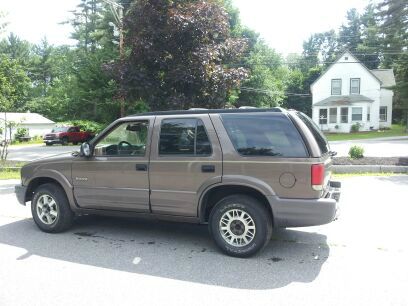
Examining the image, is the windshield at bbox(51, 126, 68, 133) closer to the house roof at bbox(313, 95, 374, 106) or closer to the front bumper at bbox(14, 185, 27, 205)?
the house roof at bbox(313, 95, 374, 106)

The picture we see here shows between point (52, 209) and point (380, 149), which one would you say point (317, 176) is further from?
point (380, 149)

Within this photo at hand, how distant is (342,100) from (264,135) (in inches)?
1446

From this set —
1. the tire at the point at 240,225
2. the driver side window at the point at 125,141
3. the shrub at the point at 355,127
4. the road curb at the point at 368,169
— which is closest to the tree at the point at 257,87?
the shrub at the point at 355,127

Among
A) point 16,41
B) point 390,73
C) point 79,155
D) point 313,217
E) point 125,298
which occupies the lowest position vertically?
point 125,298

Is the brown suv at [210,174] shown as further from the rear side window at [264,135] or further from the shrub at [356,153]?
the shrub at [356,153]

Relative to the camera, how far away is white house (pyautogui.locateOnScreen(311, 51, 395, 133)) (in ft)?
128

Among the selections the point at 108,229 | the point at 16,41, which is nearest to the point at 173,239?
the point at 108,229

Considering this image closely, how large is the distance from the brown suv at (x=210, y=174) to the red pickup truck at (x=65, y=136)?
2747 centimetres

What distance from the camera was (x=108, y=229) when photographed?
6488 millimetres

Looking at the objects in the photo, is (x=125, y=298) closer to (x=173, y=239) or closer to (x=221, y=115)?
Answer: (x=173, y=239)

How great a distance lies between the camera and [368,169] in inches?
482

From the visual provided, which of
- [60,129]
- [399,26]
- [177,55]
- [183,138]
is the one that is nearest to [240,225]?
[183,138]

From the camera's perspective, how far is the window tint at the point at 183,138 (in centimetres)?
531

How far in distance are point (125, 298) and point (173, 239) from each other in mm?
1993
